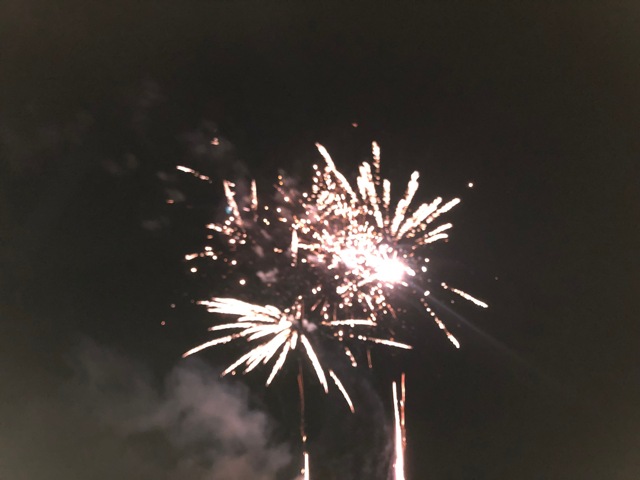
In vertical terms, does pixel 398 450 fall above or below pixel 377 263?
below

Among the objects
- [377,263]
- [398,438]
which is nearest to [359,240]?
[377,263]

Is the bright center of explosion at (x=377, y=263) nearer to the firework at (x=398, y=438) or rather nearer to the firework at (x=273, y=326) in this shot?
the firework at (x=273, y=326)

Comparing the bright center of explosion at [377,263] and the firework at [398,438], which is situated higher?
the bright center of explosion at [377,263]

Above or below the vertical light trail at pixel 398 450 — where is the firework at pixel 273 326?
above

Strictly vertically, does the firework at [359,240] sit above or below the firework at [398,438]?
above

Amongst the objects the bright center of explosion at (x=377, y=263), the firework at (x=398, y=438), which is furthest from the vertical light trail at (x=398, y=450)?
the bright center of explosion at (x=377, y=263)

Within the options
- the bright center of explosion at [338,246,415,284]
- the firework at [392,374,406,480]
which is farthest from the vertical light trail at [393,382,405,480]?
the bright center of explosion at [338,246,415,284]

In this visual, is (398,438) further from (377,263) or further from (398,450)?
(377,263)

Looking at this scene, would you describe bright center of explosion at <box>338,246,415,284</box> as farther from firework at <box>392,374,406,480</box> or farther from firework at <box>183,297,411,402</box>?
firework at <box>392,374,406,480</box>

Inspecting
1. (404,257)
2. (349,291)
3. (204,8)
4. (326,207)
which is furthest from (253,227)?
(204,8)

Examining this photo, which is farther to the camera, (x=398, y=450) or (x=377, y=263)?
(x=398, y=450)

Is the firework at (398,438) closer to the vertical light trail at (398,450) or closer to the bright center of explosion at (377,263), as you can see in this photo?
the vertical light trail at (398,450)

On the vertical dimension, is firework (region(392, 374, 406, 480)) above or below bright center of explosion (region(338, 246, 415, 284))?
below
